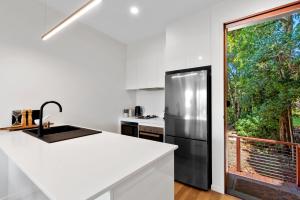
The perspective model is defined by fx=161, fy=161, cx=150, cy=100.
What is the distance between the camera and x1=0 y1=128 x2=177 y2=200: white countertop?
2.45 feet

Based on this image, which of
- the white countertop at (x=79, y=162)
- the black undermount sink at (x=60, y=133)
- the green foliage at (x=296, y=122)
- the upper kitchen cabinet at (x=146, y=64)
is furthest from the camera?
the upper kitchen cabinet at (x=146, y=64)

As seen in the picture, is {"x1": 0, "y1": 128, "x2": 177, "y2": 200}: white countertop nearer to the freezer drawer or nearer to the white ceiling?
the freezer drawer

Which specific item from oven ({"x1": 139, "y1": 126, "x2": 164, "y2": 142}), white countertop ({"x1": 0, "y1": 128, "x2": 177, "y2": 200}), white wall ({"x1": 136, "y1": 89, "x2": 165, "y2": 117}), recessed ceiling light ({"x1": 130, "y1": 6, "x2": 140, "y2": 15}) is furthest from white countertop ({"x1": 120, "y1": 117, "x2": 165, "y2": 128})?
recessed ceiling light ({"x1": 130, "y1": 6, "x2": 140, "y2": 15})

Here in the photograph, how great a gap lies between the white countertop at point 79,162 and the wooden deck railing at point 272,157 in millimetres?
2007

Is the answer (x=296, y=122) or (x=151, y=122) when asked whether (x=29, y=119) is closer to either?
(x=151, y=122)

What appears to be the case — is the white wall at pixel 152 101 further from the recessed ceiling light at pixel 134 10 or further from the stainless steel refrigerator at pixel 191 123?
the recessed ceiling light at pixel 134 10

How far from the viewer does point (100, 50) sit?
3480 mm

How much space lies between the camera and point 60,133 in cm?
184

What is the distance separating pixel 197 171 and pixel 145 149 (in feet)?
4.89

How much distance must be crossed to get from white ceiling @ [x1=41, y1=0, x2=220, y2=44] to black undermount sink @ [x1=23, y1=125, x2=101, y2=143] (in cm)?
199

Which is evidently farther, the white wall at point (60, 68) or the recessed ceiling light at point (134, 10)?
the recessed ceiling light at point (134, 10)

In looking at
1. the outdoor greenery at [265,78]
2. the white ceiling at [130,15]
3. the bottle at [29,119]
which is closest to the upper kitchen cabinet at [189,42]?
the white ceiling at [130,15]

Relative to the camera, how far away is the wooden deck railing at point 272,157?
2260 mm

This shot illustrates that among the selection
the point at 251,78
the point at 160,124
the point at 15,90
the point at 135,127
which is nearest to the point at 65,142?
the point at 15,90
